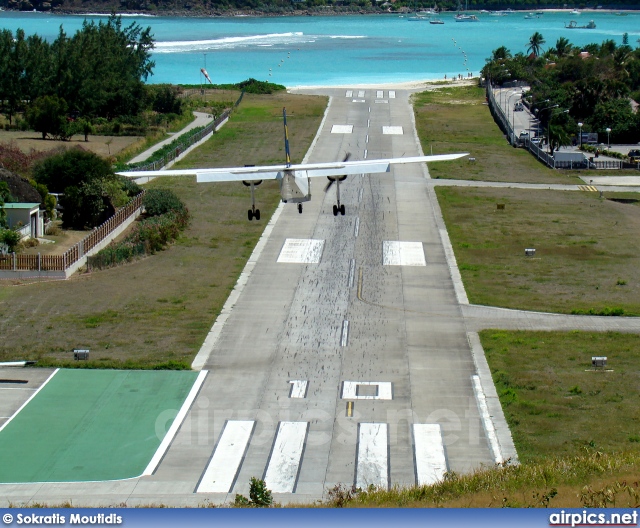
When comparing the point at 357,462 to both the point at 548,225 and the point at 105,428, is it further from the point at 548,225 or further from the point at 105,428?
the point at 548,225

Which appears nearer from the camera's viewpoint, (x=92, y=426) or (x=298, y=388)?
(x=92, y=426)

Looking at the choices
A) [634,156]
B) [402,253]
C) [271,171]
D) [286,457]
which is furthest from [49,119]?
[286,457]

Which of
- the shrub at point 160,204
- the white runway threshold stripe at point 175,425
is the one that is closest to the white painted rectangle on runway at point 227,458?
the white runway threshold stripe at point 175,425

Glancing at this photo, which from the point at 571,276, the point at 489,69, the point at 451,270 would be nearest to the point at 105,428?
the point at 451,270

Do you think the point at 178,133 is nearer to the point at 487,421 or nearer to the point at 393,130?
the point at 393,130

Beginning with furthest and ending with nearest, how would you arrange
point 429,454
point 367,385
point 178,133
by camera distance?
point 178,133
point 367,385
point 429,454

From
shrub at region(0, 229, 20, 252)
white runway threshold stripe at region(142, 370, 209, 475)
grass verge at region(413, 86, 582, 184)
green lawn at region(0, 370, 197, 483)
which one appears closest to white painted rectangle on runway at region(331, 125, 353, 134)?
grass verge at region(413, 86, 582, 184)
